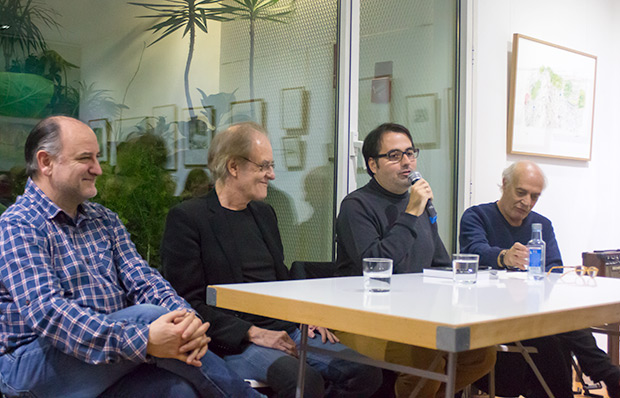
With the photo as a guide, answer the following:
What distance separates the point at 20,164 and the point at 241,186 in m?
0.77

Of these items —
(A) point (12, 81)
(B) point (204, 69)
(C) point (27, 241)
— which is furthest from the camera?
(B) point (204, 69)

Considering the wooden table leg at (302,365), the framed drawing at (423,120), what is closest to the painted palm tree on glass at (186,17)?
the wooden table leg at (302,365)

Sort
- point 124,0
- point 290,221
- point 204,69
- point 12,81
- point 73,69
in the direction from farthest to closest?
point 290,221 → point 204,69 → point 124,0 → point 73,69 → point 12,81

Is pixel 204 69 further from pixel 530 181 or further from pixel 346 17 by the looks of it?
pixel 530 181

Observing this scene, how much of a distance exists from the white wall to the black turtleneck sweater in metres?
1.46

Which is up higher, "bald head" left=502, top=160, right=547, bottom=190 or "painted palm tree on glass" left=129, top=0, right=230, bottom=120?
"painted palm tree on glass" left=129, top=0, right=230, bottom=120

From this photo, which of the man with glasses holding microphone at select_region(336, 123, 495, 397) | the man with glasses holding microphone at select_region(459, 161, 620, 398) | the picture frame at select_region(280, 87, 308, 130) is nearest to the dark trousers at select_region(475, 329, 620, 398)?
the man with glasses holding microphone at select_region(459, 161, 620, 398)

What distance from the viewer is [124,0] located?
2.65 m

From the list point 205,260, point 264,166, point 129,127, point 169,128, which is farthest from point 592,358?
point 129,127

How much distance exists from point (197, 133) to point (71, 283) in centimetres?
109

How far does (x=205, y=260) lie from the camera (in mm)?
2377

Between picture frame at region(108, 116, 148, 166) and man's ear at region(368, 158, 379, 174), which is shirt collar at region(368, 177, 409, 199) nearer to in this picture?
man's ear at region(368, 158, 379, 174)

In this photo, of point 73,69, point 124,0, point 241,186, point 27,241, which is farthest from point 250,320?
point 124,0

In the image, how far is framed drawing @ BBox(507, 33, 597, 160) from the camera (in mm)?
4441
